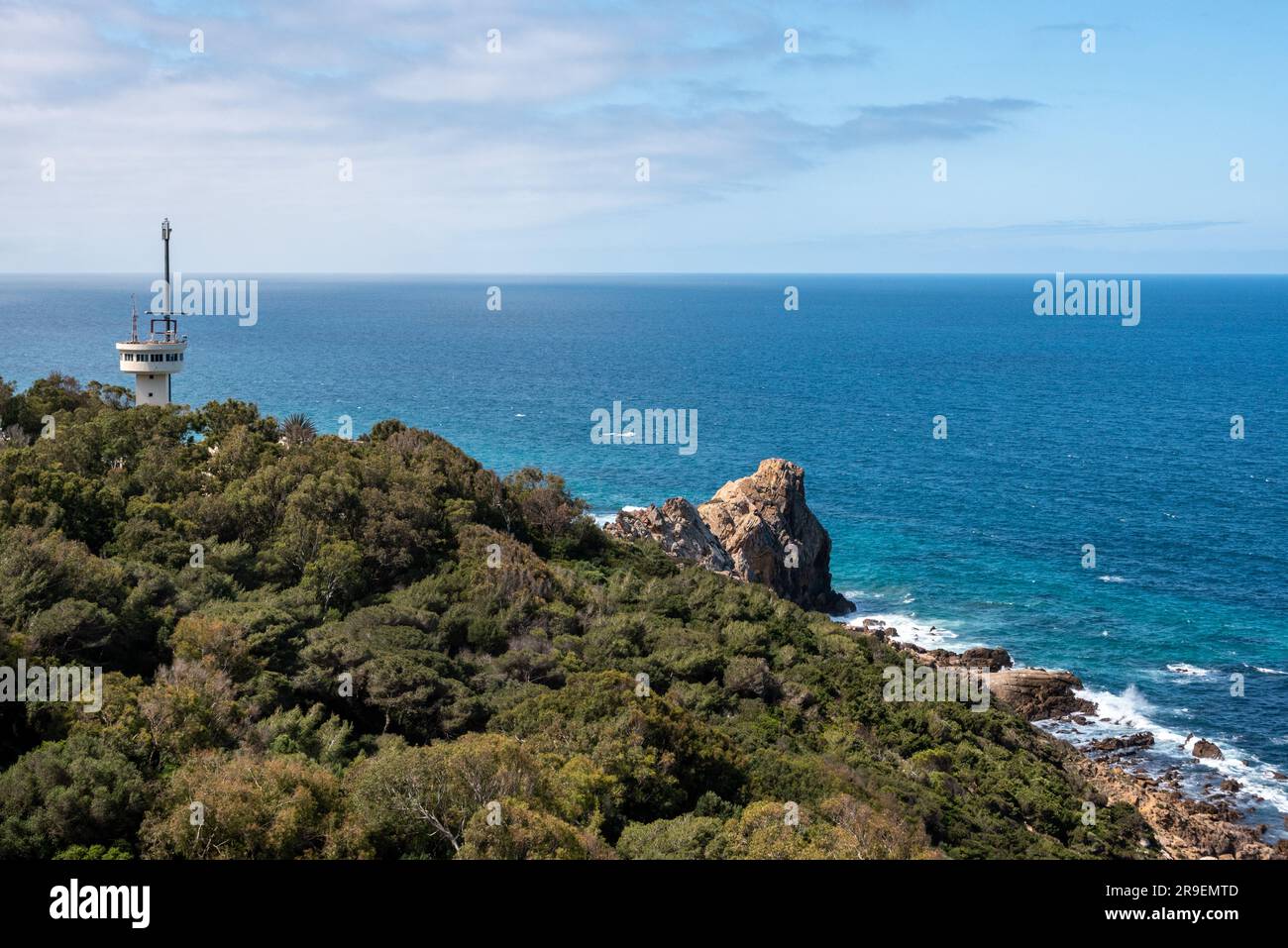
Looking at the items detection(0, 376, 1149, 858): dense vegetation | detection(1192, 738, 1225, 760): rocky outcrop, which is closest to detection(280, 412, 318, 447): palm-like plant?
Answer: detection(0, 376, 1149, 858): dense vegetation

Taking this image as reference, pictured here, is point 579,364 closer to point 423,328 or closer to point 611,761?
point 423,328

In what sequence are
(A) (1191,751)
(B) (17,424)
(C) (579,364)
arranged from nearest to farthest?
(A) (1191,751) → (B) (17,424) → (C) (579,364)

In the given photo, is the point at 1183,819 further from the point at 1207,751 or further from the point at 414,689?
the point at 414,689

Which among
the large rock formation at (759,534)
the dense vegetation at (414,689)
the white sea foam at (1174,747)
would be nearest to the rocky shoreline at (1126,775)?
the white sea foam at (1174,747)

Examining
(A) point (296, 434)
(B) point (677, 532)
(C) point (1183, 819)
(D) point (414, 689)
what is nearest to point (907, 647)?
(B) point (677, 532)

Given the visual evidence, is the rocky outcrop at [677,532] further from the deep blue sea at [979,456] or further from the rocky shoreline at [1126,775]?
the deep blue sea at [979,456]

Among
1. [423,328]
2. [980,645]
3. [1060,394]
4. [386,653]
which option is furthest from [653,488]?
[423,328]

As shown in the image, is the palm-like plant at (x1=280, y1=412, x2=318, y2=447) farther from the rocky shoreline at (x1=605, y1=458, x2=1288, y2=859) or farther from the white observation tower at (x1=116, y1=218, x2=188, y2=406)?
the rocky shoreline at (x1=605, y1=458, x2=1288, y2=859)
